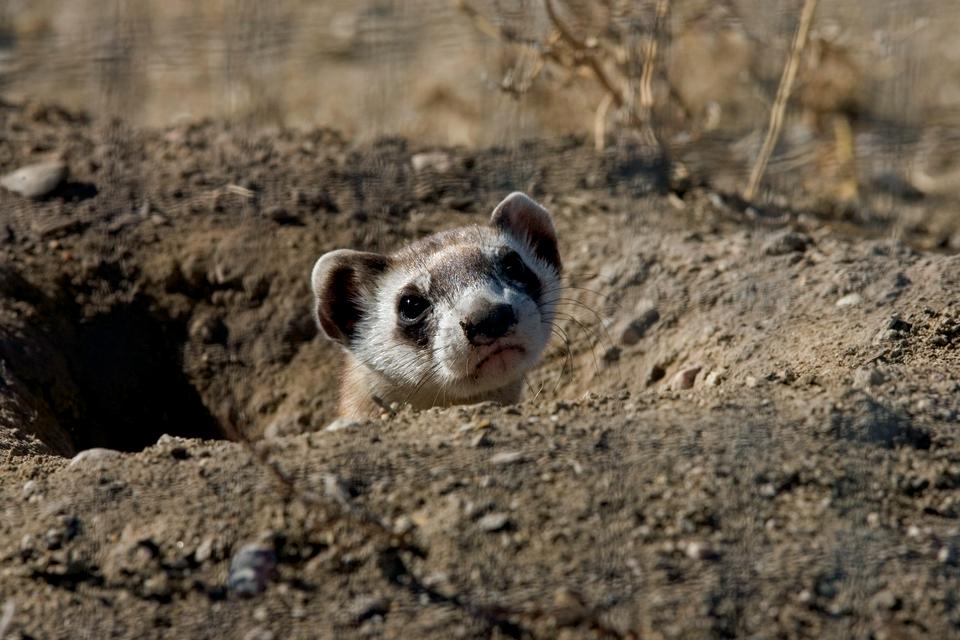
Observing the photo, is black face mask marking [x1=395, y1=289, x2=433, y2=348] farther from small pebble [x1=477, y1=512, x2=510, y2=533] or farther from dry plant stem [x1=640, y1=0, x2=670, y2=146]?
dry plant stem [x1=640, y1=0, x2=670, y2=146]

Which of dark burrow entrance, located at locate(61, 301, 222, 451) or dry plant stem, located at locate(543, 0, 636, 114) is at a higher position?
dry plant stem, located at locate(543, 0, 636, 114)

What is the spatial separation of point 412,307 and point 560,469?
73.8 inches

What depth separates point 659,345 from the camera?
5.52 meters

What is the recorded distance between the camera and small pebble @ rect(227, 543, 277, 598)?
2.95 m

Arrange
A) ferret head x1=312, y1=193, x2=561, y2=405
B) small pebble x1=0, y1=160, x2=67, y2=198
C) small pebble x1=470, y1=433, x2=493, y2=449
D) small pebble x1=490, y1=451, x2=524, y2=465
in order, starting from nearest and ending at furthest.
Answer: small pebble x1=490, y1=451, x2=524, y2=465, small pebble x1=470, y1=433, x2=493, y2=449, ferret head x1=312, y1=193, x2=561, y2=405, small pebble x1=0, y1=160, x2=67, y2=198

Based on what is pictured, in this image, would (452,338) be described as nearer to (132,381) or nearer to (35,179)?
(132,381)

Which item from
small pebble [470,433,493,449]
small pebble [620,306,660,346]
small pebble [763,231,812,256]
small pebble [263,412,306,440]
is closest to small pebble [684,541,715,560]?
small pebble [470,433,493,449]

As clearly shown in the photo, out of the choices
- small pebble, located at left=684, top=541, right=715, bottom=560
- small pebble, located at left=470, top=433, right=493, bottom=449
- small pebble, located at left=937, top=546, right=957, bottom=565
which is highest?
small pebble, located at left=937, top=546, right=957, bottom=565

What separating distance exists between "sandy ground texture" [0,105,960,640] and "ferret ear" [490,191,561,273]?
0.45 meters

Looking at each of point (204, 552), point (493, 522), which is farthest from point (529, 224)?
point (204, 552)

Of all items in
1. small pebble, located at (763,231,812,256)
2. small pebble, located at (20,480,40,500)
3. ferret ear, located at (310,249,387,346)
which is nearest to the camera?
small pebble, located at (20,480,40,500)

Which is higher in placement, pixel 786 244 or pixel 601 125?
pixel 601 125

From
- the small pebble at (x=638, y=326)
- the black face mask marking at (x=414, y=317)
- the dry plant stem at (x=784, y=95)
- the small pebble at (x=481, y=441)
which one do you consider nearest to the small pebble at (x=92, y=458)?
the small pebble at (x=481, y=441)

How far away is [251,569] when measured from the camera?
297cm
